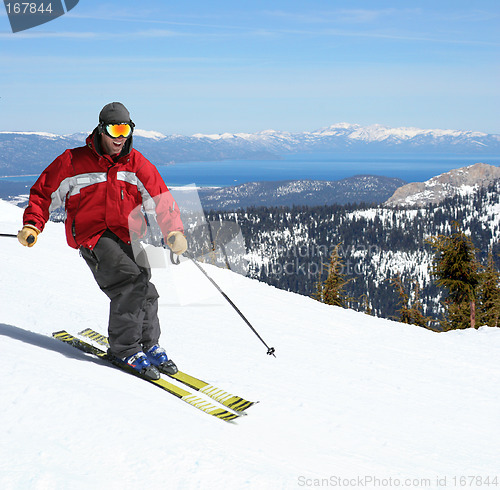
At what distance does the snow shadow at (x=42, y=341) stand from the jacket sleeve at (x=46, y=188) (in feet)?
4.27

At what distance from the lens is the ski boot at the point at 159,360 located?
5.13 meters

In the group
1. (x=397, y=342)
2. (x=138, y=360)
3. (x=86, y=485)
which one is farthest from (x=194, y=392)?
(x=397, y=342)

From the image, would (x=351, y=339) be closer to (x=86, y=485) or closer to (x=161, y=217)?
(x=161, y=217)

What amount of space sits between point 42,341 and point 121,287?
1351 millimetres

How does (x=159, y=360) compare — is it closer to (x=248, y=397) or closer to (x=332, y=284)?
(x=248, y=397)

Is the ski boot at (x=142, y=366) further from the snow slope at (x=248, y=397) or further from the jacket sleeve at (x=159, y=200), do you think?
the jacket sleeve at (x=159, y=200)

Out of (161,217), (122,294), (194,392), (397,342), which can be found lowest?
(397,342)

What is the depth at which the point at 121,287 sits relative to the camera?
4684 millimetres

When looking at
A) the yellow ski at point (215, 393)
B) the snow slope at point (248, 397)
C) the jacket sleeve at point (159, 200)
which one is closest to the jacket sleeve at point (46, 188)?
the jacket sleeve at point (159, 200)

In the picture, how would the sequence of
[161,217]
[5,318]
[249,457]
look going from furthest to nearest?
[5,318], [161,217], [249,457]

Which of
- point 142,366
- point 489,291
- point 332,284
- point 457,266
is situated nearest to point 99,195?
point 142,366

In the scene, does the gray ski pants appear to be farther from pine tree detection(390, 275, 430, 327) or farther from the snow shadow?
pine tree detection(390, 275, 430, 327)

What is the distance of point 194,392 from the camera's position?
4.75m

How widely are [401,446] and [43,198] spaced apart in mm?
4099
